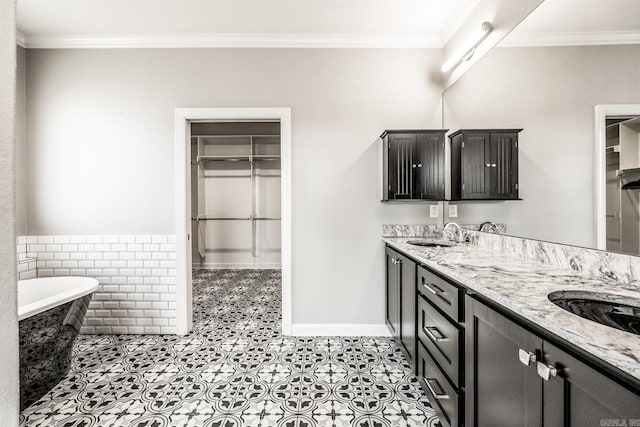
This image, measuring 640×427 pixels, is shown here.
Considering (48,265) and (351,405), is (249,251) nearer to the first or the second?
(48,265)

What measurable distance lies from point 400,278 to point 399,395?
0.75 meters

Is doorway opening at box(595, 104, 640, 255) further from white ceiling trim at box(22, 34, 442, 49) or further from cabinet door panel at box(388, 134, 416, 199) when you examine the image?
white ceiling trim at box(22, 34, 442, 49)

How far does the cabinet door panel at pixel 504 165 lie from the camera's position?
5.79 feet

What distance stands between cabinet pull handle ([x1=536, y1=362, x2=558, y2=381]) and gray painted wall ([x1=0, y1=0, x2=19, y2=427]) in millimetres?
1144

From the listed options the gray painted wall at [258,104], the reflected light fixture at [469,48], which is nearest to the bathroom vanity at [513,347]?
the gray painted wall at [258,104]

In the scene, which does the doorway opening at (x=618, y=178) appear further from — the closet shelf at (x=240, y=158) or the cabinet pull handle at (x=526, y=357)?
the closet shelf at (x=240, y=158)

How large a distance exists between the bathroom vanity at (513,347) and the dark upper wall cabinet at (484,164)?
1.51 ft

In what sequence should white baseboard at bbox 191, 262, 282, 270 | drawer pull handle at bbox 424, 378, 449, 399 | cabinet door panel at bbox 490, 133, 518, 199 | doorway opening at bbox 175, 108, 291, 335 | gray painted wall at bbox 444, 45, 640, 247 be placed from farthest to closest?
white baseboard at bbox 191, 262, 282, 270, doorway opening at bbox 175, 108, 291, 335, cabinet door panel at bbox 490, 133, 518, 199, drawer pull handle at bbox 424, 378, 449, 399, gray painted wall at bbox 444, 45, 640, 247

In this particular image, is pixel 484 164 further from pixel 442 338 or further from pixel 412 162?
pixel 442 338

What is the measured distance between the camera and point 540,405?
2.67 ft

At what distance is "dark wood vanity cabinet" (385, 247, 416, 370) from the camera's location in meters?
1.88

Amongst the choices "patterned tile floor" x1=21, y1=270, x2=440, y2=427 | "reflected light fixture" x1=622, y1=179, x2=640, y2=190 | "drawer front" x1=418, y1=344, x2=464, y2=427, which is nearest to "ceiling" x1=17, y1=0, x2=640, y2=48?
"reflected light fixture" x1=622, y1=179, x2=640, y2=190

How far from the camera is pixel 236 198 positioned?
5.40m

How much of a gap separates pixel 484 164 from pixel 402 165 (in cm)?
64
